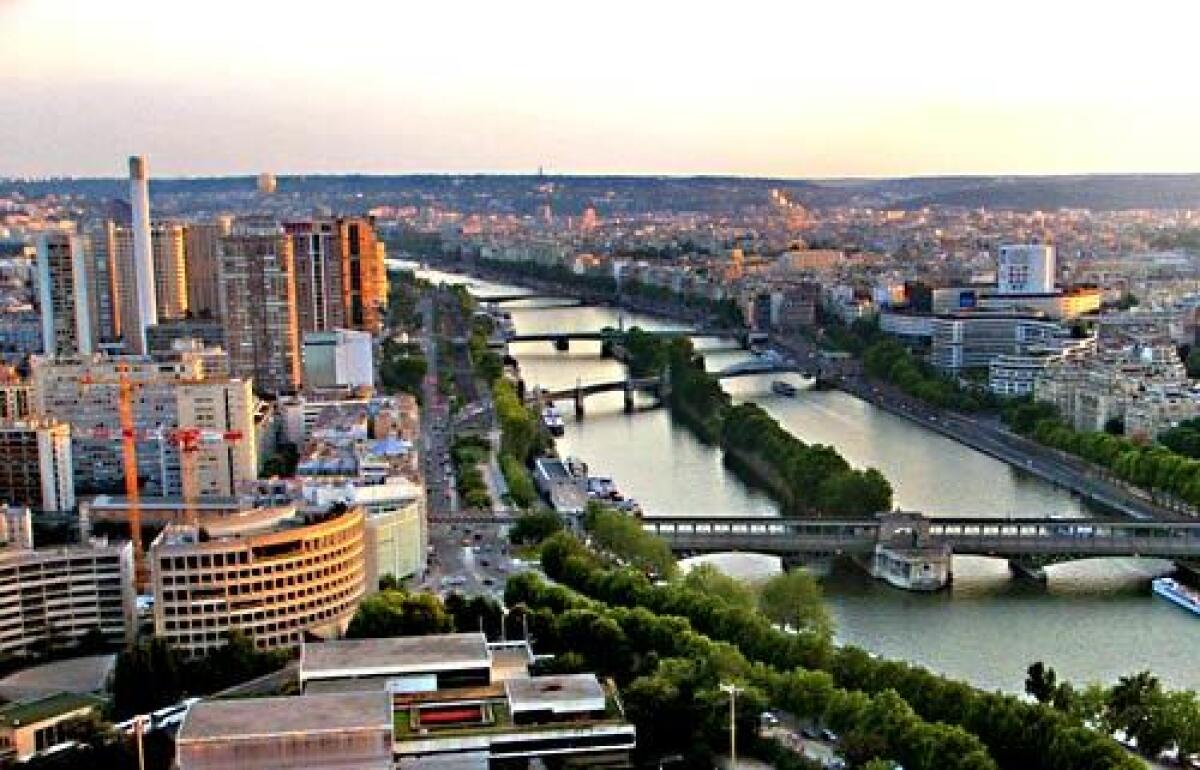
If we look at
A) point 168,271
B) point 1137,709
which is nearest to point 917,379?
point 168,271

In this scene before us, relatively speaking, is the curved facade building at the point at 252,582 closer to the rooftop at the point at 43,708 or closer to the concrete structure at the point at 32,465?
the rooftop at the point at 43,708

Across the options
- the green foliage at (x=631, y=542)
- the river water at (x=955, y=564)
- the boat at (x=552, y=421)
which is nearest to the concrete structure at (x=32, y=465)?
the green foliage at (x=631, y=542)

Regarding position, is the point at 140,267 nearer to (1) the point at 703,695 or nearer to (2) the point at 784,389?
(2) the point at 784,389

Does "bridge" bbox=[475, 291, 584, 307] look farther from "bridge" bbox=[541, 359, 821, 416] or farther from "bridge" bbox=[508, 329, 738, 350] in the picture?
"bridge" bbox=[541, 359, 821, 416]

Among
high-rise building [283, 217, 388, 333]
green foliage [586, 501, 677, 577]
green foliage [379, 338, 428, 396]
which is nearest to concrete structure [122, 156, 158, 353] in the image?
high-rise building [283, 217, 388, 333]

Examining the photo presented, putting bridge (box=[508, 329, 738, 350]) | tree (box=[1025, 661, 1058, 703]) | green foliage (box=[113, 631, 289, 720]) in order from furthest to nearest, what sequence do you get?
1. bridge (box=[508, 329, 738, 350])
2. green foliage (box=[113, 631, 289, 720])
3. tree (box=[1025, 661, 1058, 703])
